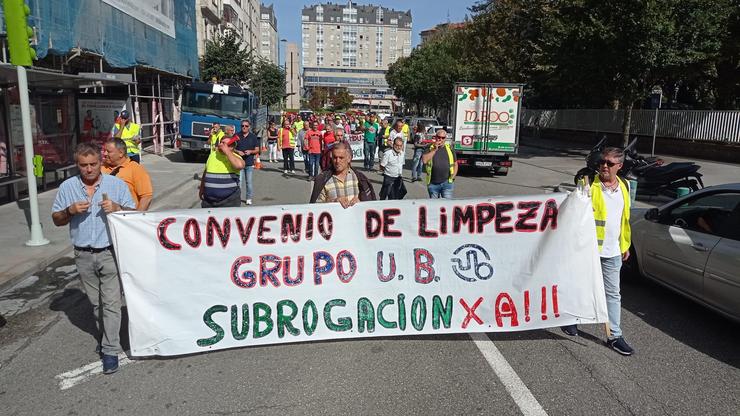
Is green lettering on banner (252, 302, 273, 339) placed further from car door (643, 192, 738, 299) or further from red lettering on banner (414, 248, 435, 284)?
car door (643, 192, 738, 299)

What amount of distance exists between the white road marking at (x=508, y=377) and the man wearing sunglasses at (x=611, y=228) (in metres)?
1.03

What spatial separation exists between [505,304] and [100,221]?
330cm

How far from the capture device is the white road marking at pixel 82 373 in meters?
4.19

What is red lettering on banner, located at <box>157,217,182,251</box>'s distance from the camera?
4.45 meters

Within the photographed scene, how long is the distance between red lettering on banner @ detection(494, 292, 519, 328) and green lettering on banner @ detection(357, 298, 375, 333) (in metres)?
1.06

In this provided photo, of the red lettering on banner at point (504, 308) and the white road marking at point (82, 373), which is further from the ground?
the red lettering on banner at point (504, 308)

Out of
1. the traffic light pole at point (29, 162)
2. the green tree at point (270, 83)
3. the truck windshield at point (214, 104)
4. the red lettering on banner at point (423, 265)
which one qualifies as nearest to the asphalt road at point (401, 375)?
the red lettering on banner at point (423, 265)

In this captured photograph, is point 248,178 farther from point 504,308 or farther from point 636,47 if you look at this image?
point 636,47

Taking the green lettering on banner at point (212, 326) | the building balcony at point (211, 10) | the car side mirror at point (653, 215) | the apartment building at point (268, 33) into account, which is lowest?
the green lettering on banner at point (212, 326)

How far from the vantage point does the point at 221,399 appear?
394 centimetres

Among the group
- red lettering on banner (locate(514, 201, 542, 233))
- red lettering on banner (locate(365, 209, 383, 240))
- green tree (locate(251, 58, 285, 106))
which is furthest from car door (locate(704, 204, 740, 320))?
green tree (locate(251, 58, 285, 106))

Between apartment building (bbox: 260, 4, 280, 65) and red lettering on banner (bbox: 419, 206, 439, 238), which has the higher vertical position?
apartment building (bbox: 260, 4, 280, 65)

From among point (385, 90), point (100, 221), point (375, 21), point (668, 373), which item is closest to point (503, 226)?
point (668, 373)

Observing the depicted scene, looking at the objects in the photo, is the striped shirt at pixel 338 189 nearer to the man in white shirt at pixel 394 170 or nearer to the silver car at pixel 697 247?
the silver car at pixel 697 247
